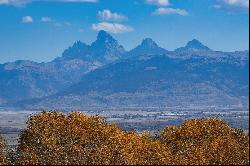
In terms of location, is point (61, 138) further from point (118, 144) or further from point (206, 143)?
point (206, 143)

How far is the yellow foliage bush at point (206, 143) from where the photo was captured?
77125 mm

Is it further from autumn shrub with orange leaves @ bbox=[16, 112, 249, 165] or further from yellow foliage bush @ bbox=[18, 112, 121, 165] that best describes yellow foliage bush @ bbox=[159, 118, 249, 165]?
yellow foliage bush @ bbox=[18, 112, 121, 165]

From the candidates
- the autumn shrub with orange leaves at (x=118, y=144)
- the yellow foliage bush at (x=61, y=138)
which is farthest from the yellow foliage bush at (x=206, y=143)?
the yellow foliage bush at (x=61, y=138)

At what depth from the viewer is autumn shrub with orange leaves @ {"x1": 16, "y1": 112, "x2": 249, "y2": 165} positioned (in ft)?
250

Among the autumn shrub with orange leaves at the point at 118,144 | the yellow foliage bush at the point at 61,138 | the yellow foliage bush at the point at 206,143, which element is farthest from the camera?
the yellow foliage bush at the point at 61,138

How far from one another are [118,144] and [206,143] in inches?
634

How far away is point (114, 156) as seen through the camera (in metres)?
77.2

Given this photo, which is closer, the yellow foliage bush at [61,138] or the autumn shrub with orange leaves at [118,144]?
the autumn shrub with orange leaves at [118,144]

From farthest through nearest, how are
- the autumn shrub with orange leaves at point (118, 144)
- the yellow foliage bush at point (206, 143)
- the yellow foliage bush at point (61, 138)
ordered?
1. the yellow foliage bush at point (61, 138)
2. the yellow foliage bush at point (206, 143)
3. the autumn shrub with orange leaves at point (118, 144)

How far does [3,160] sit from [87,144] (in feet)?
42.1

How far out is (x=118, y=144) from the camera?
80.6 metres

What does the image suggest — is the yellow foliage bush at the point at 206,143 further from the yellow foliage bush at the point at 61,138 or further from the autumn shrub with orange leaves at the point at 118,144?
the yellow foliage bush at the point at 61,138

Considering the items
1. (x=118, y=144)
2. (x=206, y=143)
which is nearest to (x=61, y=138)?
(x=118, y=144)

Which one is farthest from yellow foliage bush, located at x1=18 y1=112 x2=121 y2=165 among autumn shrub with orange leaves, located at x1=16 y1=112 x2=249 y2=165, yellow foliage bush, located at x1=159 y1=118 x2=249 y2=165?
yellow foliage bush, located at x1=159 y1=118 x2=249 y2=165
